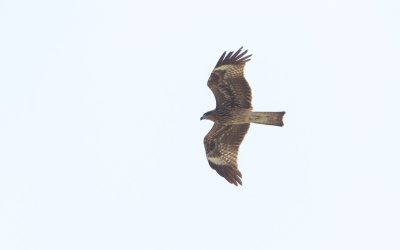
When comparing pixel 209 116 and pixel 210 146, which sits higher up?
pixel 209 116

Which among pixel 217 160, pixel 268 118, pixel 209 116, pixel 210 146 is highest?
pixel 209 116

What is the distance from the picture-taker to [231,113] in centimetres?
2002

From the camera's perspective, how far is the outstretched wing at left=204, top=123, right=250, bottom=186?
20859 mm

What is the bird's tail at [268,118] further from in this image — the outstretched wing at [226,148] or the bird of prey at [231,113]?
the outstretched wing at [226,148]

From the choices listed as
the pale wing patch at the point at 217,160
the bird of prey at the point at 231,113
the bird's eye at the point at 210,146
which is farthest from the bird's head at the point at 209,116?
the pale wing patch at the point at 217,160

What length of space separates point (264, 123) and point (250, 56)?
73.5 inches

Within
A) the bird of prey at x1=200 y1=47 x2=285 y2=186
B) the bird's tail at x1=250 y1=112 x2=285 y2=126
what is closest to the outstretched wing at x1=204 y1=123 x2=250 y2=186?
the bird of prey at x1=200 y1=47 x2=285 y2=186

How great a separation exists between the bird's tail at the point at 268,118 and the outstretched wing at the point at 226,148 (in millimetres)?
1109

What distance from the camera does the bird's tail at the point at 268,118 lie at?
1922cm

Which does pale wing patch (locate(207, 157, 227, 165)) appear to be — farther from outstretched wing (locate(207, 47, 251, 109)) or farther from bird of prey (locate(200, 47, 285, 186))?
outstretched wing (locate(207, 47, 251, 109))

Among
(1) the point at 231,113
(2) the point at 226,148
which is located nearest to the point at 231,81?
(1) the point at 231,113

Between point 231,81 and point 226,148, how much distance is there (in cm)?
221

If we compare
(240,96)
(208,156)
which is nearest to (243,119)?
(240,96)

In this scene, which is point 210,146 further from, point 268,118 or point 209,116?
point 268,118
